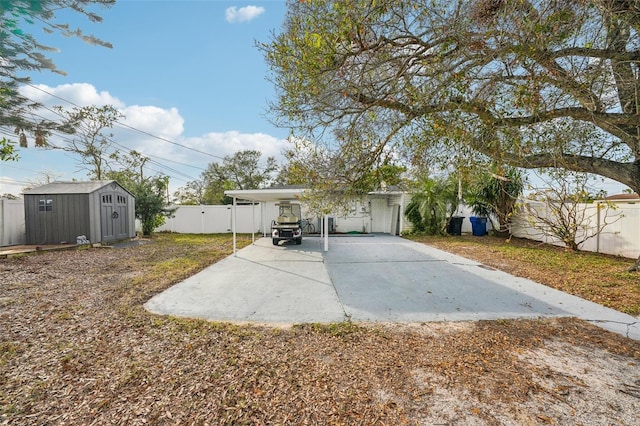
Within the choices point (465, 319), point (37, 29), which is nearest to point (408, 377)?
point (465, 319)

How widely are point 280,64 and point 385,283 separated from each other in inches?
161

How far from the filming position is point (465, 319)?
367 centimetres

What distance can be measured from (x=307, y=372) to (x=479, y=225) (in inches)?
499

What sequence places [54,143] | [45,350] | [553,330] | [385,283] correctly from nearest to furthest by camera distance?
[45,350] < [553,330] < [385,283] < [54,143]

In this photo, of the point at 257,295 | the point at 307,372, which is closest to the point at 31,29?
the point at 257,295

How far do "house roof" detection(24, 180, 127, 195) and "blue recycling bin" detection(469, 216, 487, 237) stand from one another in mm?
15533

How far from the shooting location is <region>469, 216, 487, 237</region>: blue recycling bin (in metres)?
12.7

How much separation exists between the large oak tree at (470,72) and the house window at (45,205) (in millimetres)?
10887

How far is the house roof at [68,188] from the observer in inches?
399

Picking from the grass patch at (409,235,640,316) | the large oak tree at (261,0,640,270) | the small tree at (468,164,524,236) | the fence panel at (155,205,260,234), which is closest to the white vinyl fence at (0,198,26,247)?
the fence panel at (155,205,260,234)

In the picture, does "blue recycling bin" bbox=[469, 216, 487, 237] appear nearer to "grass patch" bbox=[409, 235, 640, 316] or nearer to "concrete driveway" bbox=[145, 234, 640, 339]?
"grass patch" bbox=[409, 235, 640, 316]

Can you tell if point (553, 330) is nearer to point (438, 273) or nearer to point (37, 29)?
point (438, 273)

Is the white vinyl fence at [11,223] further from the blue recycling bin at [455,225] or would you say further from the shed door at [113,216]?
the blue recycling bin at [455,225]

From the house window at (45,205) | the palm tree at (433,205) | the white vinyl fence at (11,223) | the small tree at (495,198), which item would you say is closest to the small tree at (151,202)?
the house window at (45,205)
